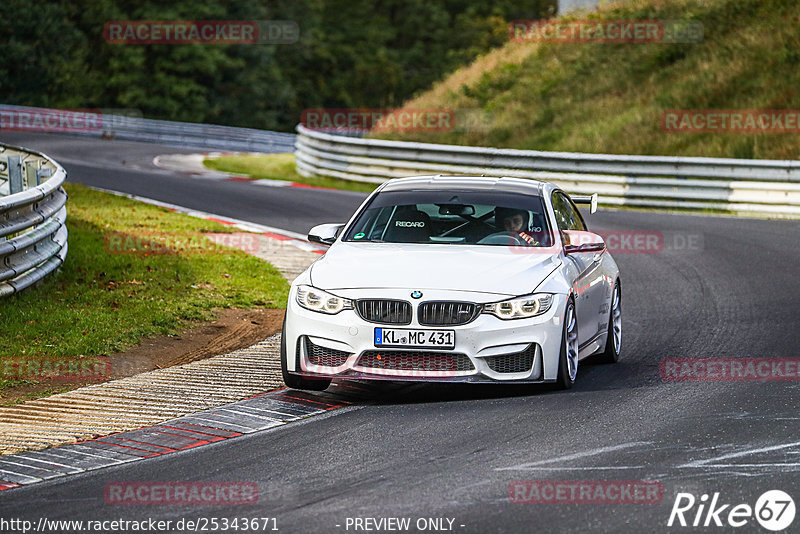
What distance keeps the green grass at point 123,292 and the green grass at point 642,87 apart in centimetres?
1493

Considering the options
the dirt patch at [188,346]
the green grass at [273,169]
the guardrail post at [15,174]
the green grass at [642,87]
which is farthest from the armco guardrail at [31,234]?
the green grass at [642,87]

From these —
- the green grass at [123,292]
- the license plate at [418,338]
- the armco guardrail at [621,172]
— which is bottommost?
the armco guardrail at [621,172]

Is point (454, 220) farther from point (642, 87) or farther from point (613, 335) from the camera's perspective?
point (642, 87)

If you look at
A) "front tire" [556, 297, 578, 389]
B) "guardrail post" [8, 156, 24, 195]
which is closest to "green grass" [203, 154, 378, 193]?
"guardrail post" [8, 156, 24, 195]

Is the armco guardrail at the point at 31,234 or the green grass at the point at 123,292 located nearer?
the green grass at the point at 123,292

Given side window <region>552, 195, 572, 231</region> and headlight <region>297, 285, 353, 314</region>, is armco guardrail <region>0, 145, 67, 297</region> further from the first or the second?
side window <region>552, 195, 572, 231</region>

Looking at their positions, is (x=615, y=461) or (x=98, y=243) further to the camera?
(x=98, y=243)

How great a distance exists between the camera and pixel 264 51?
68.2 meters

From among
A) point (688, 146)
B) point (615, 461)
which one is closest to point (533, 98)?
point (688, 146)

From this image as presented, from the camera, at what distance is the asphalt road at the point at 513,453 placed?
20.2 feet

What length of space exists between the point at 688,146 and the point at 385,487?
959 inches

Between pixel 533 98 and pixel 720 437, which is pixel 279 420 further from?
pixel 533 98

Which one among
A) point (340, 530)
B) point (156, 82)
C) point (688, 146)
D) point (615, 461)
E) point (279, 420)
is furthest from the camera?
point (156, 82)

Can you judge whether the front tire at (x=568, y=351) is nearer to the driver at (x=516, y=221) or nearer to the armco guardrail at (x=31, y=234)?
the driver at (x=516, y=221)
